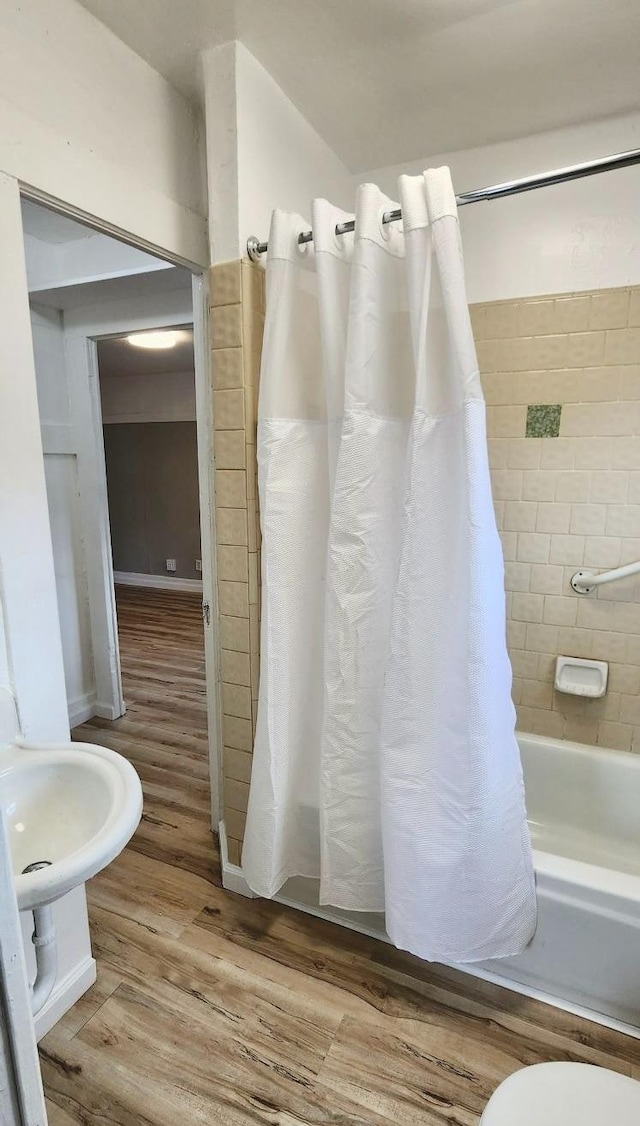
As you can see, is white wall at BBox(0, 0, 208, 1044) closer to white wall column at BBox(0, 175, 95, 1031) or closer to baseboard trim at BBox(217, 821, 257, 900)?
white wall column at BBox(0, 175, 95, 1031)

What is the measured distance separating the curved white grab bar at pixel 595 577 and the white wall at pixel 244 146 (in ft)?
4.91

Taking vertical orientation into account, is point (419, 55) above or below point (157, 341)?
above

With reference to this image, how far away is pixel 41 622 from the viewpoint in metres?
1.27

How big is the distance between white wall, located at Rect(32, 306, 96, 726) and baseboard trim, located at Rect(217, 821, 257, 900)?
1.50m

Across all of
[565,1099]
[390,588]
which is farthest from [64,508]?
[565,1099]

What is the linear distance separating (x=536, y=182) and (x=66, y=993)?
235cm

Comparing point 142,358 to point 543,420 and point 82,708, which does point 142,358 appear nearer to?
point 82,708

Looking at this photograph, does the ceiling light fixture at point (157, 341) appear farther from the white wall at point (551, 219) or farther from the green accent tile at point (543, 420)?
the green accent tile at point (543, 420)

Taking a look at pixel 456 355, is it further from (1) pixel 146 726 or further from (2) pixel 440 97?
(1) pixel 146 726

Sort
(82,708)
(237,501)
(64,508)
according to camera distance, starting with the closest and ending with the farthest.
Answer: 1. (237,501)
2. (64,508)
3. (82,708)

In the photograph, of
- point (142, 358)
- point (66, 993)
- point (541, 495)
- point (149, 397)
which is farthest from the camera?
point (149, 397)

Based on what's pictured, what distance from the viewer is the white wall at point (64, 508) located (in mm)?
2736

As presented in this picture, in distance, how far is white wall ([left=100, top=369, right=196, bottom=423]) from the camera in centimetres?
547

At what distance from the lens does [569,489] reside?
1.82 metres
